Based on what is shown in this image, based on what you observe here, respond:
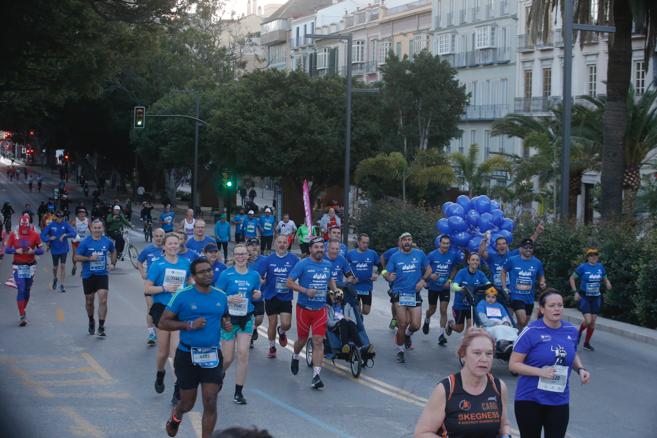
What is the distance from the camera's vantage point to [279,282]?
47.9ft

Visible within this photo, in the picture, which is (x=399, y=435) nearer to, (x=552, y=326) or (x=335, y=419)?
(x=335, y=419)

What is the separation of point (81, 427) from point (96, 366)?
3443 millimetres

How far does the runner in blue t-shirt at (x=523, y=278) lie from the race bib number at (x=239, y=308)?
504 cm

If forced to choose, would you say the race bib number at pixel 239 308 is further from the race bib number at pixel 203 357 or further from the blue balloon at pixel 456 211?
the blue balloon at pixel 456 211

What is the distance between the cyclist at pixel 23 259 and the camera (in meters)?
17.5

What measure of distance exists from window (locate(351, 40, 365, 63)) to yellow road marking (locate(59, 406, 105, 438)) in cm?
6665

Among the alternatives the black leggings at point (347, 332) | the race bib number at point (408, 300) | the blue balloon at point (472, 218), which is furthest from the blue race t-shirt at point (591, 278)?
the blue balloon at point (472, 218)

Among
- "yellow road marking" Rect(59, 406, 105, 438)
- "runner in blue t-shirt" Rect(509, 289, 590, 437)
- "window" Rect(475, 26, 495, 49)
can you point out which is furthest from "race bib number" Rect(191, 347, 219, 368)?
"window" Rect(475, 26, 495, 49)

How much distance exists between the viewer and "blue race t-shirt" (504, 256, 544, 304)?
1548 cm

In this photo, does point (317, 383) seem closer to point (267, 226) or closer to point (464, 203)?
point (464, 203)

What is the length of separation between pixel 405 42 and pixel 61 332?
5510 cm

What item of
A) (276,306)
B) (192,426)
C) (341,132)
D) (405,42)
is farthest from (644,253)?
(405,42)

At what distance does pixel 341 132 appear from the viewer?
4781 cm

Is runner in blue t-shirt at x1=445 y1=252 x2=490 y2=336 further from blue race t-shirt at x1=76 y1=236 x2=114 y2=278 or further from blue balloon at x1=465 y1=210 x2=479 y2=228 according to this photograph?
blue balloon at x1=465 y1=210 x2=479 y2=228
